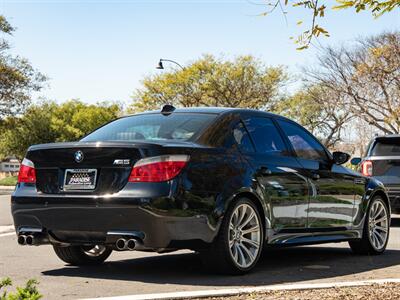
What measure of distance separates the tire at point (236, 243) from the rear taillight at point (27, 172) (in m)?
1.73

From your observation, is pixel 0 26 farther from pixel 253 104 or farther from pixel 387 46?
pixel 387 46

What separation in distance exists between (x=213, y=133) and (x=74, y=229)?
1.55 m

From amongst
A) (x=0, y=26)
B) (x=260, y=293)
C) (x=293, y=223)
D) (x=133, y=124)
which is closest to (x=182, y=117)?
(x=133, y=124)

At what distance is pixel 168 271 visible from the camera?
7.21m

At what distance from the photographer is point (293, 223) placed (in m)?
7.48

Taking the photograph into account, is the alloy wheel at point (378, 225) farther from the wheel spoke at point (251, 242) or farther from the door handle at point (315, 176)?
the wheel spoke at point (251, 242)

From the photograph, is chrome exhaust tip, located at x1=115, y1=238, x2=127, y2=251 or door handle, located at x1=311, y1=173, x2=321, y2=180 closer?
chrome exhaust tip, located at x1=115, y1=238, x2=127, y2=251

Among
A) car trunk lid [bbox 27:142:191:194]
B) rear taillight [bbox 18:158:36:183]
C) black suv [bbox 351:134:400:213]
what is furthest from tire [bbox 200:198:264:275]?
black suv [bbox 351:134:400:213]

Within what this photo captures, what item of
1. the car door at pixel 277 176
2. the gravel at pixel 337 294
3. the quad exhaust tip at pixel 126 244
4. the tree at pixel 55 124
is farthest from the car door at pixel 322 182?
the tree at pixel 55 124

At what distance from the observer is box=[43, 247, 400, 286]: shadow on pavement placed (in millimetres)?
6625

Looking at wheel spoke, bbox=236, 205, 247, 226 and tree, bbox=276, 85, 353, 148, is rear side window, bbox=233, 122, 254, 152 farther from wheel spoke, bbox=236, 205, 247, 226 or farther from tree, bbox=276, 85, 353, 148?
tree, bbox=276, 85, 353, 148

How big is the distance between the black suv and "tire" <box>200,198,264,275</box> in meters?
6.45

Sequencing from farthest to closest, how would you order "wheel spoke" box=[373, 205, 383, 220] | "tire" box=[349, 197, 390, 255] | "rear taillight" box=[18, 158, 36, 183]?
"wheel spoke" box=[373, 205, 383, 220] < "tire" box=[349, 197, 390, 255] < "rear taillight" box=[18, 158, 36, 183]

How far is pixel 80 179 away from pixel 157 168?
755 millimetres
